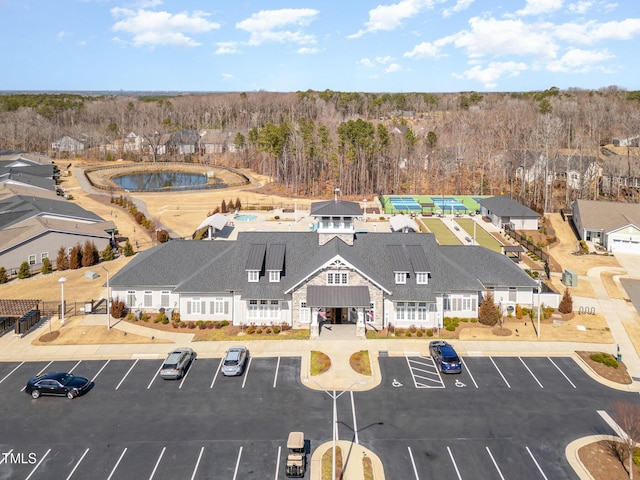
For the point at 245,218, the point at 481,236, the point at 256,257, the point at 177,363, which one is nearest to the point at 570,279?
the point at 481,236

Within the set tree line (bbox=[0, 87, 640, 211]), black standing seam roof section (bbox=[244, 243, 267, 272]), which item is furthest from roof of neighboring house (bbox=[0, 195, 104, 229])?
tree line (bbox=[0, 87, 640, 211])

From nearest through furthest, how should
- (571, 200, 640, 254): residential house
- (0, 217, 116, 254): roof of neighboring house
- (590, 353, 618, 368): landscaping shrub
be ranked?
1. (590, 353, 618, 368): landscaping shrub
2. (0, 217, 116, 254): roof of neighboring house
3. (571, 200, 640, 254): residential house

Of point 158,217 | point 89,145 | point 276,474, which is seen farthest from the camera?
point 89,145

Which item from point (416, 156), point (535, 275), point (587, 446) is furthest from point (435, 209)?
point (587, 446)

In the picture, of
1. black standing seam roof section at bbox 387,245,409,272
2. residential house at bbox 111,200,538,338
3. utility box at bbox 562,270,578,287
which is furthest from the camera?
utility box at bbox 562,270,578,287

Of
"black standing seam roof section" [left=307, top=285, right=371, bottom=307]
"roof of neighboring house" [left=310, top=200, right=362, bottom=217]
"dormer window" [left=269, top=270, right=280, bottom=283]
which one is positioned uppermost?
"roof of neighboring house" [left=310, top=200, right=362, bottom=217]

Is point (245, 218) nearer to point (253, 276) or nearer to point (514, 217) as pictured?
point (253, 276)

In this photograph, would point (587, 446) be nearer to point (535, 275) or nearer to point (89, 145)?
point (535, 275)

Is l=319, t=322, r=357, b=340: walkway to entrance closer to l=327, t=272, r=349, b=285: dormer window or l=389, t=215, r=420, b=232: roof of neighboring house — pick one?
l=327, t=272, r=349, b=285: dormer window
